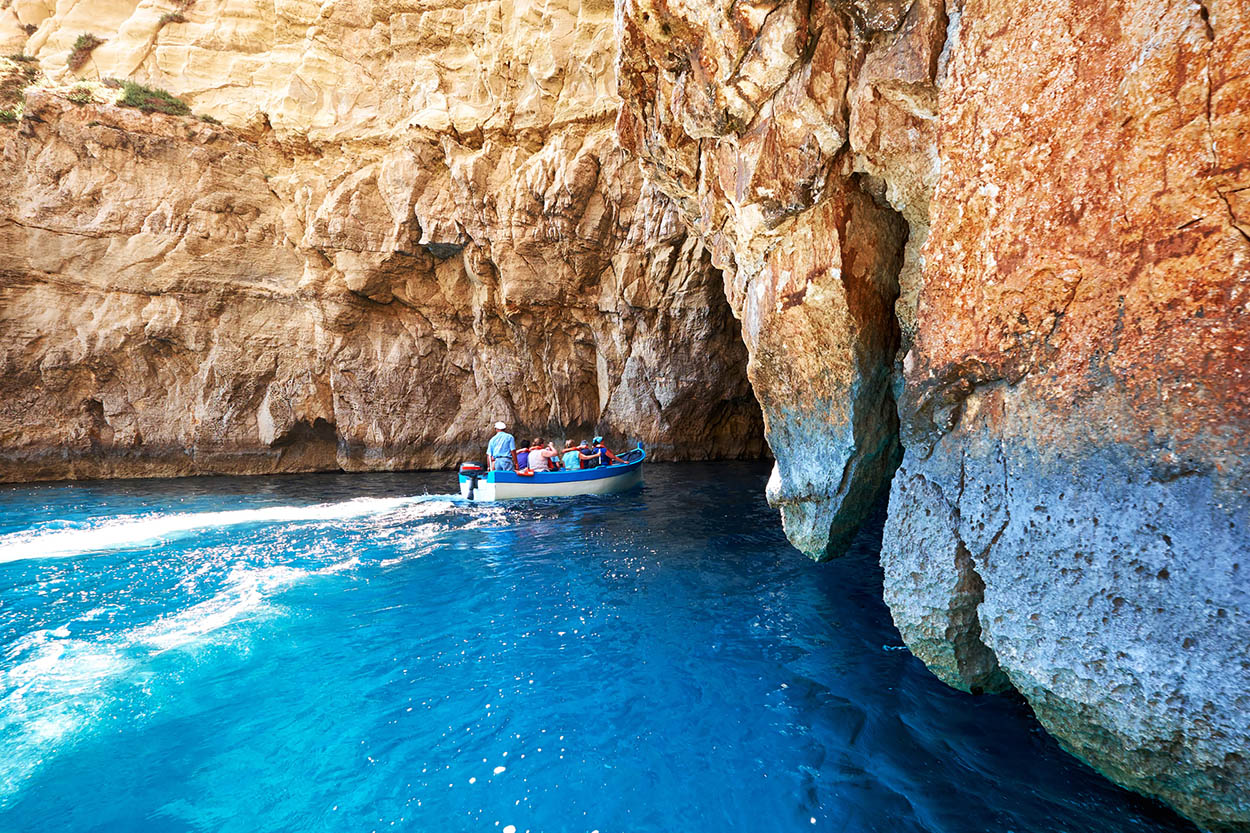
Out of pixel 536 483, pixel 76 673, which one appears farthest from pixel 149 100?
pixel 76 673

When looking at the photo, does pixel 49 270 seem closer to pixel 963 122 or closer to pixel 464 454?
pixel 464 454

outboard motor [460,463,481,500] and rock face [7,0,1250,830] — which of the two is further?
outboard motor [460,463,481,500]

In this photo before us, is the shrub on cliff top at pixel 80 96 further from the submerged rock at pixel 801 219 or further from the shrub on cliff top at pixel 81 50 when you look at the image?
the submerged rock at pixel 801 219

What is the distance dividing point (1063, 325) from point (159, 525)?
14999mm

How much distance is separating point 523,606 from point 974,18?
739 cm

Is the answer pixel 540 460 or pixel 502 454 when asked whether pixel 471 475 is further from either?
pixel 540 460

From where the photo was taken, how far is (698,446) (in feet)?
77.2

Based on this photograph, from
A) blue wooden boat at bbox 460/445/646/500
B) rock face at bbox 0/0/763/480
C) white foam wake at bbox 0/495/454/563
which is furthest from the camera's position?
rock face at bbox 0/0/763/480

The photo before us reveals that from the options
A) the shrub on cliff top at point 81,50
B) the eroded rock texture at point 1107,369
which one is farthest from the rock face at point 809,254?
the shrub on cliff top at point 81,50

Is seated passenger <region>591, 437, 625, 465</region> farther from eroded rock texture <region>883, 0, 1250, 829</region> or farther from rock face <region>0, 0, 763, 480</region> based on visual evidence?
eroded rock texture <region>883, 0, 1250, 829</region>

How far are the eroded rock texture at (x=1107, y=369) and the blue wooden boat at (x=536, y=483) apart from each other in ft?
35.6

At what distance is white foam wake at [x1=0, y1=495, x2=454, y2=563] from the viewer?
945 cm

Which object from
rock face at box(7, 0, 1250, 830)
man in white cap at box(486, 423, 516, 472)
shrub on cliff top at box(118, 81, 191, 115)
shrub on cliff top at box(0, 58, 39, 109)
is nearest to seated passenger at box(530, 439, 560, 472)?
man in white cap at box(486, 423, 516, 472)

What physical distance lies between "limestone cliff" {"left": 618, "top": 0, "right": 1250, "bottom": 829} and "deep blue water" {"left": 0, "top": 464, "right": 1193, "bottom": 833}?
0.93 m
